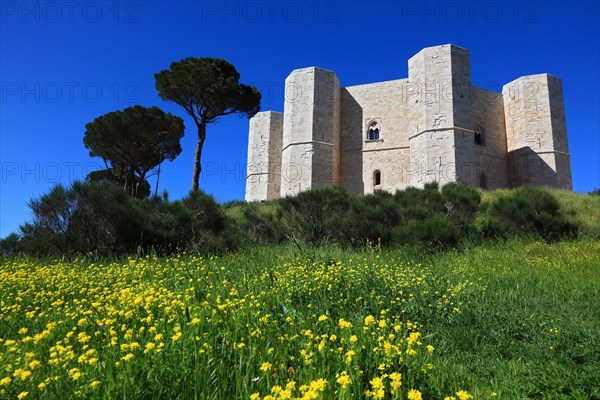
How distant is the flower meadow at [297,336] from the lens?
1.78m

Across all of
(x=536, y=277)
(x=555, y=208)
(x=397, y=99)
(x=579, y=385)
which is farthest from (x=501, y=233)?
(x=397, y=99)

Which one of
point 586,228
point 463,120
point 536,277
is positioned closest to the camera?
point 536,277

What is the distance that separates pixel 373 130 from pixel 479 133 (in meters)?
6.57

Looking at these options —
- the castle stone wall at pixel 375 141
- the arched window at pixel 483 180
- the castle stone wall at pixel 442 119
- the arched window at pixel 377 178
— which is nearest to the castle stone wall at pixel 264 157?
the castle stone wall at pixel 375 141

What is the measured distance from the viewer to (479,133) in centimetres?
2180

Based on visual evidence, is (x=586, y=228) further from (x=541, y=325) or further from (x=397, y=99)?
(x=397, y=99)

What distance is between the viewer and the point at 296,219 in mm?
10453

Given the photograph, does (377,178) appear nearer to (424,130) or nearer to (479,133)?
(424,130)

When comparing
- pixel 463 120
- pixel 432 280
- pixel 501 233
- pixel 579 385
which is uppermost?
pixel 463 120

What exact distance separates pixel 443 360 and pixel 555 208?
35.4 ft

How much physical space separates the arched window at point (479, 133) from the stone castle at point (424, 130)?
0.21ft

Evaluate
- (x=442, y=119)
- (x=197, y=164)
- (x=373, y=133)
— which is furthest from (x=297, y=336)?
(x=373, y=133)

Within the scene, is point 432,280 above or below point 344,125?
below

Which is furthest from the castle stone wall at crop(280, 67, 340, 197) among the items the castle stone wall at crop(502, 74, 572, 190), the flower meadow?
the flower meadow
